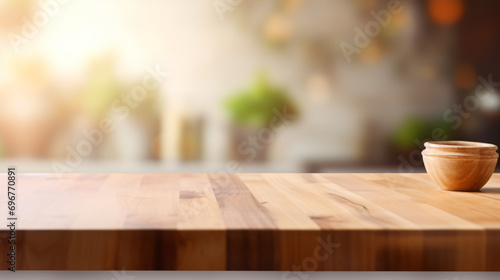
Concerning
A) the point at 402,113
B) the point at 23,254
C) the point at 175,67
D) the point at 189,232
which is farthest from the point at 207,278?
the point at 402,113

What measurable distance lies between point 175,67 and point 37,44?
0.40 metres

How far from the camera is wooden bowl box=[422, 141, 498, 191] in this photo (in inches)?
46.1

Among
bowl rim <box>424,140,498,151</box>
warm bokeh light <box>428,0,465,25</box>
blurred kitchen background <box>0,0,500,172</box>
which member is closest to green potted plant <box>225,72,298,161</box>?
blurred kitchen background <box>0,0,500,172</box>

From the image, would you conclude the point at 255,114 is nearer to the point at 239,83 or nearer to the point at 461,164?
the point at 239,83

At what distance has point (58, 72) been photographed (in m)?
1.75

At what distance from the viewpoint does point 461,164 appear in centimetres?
118

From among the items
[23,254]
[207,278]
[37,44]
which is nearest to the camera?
A: [23,254]

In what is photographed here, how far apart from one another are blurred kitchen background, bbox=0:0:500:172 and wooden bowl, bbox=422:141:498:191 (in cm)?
58

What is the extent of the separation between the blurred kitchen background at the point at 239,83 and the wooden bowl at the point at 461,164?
578 millimetres

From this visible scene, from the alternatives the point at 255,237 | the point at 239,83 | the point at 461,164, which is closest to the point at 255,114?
the point at 239,83

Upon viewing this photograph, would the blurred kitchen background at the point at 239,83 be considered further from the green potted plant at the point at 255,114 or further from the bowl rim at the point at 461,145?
the bowl rim at the point at 461,145

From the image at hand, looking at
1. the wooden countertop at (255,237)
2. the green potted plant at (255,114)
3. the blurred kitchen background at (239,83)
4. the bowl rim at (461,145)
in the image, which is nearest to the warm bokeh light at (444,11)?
the blurred kitchen background at (239,83)

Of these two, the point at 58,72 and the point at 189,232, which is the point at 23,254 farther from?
the point at 58,72

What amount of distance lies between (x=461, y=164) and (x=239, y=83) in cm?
77
